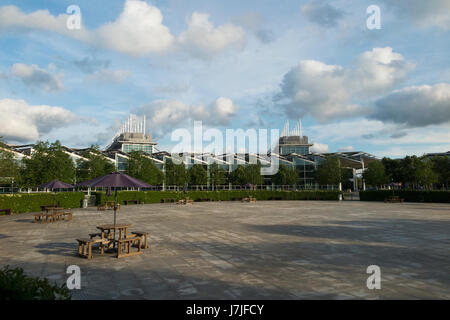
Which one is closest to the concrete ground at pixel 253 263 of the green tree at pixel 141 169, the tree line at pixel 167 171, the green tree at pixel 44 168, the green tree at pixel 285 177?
the green tree at pixel 44 168

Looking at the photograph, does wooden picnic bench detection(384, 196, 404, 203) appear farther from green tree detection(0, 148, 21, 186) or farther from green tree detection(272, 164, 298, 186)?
green tree detection(0, 148, 21, 186)

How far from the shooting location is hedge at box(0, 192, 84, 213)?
23.4 metres

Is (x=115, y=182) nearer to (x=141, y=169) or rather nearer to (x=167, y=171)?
(x=141, y=169)

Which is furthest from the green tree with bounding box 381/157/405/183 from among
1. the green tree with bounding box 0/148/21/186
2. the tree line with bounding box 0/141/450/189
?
the green tree with bounding box 0/148/21/186

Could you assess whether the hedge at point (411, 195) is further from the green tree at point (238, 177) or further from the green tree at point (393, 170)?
the green tree at point (238, 177)

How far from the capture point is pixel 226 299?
18.6ft

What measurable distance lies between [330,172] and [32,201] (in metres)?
47.3

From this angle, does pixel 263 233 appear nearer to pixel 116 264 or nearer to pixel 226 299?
pixel 116 264

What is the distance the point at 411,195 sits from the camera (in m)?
38.3

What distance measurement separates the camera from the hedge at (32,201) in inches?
920

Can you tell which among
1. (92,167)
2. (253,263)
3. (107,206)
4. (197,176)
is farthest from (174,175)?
(253,263)

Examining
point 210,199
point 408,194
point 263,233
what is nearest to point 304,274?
point 263,233

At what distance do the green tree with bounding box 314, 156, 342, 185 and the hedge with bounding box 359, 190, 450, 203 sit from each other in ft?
40.7

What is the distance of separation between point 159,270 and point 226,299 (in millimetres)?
2688
